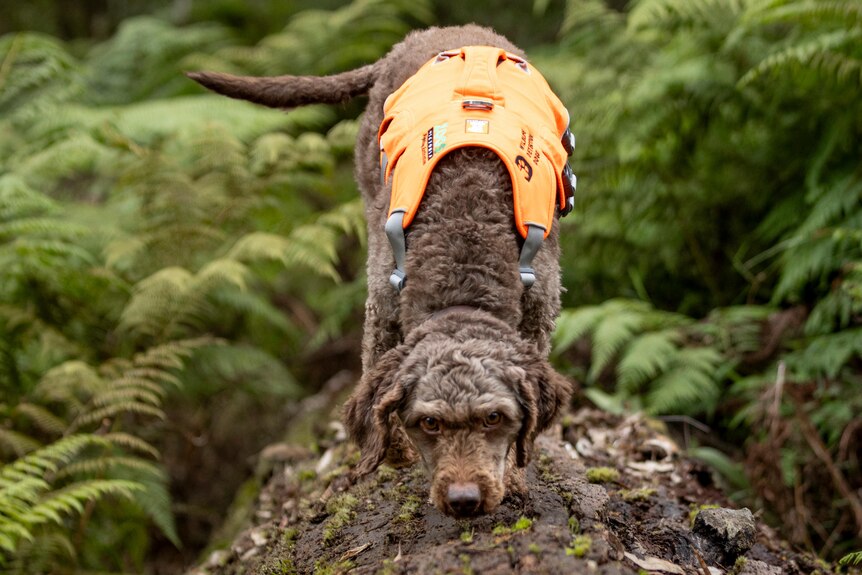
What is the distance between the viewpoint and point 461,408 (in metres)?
3.01

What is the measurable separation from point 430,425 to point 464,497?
327mm

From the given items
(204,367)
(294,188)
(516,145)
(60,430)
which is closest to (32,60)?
(294,188)

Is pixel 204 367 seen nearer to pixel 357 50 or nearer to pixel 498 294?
pixel 498 294

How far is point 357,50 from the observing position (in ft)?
29.9

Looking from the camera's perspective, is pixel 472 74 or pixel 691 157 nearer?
pixel 472 74

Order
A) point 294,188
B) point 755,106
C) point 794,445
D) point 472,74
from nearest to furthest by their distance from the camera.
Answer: point 472,74 < point 794,445 < point 755,106 < point 294,188

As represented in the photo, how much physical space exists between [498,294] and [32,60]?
6720mm

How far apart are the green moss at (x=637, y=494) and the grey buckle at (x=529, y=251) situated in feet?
3.55

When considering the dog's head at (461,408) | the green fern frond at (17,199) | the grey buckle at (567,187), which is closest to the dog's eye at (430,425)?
the dog's head at (461,408)

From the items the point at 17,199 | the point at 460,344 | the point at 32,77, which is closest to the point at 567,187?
the point at 460,344

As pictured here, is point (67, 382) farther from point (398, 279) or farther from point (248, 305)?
point (398, 279)

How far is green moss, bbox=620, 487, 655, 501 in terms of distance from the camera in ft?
12.1

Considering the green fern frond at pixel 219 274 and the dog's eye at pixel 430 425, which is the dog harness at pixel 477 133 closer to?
the dog's eye at pixel 430 425

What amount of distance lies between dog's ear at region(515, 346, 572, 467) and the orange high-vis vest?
61 centimetres
